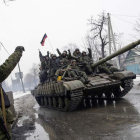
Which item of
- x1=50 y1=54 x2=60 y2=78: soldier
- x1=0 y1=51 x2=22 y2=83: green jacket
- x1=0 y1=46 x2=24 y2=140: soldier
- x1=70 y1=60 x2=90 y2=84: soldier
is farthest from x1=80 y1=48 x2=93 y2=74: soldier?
x1=0 y1=51 x2=22 y2=83: green jacket

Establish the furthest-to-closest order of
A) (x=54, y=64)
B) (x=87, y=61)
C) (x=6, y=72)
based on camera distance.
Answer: (x=54, y=64)
(x=87, y=61)
(x=6, y=72)

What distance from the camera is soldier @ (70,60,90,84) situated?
9359 millimetres

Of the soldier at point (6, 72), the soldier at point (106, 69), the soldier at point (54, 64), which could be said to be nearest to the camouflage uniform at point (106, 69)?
the soldier at point (106, 69)

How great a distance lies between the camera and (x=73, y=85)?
849 centimetres

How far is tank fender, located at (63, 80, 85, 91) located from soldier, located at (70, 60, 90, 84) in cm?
62

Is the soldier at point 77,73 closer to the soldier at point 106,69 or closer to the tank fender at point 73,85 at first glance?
the tank fender at point 73,85

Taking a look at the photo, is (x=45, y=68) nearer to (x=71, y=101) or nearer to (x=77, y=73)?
(x=77, y=73)

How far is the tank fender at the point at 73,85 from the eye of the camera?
837cm

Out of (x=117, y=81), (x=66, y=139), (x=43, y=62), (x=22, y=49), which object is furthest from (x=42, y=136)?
(x=43, y=62)

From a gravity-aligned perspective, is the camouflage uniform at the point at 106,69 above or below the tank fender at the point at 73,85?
above

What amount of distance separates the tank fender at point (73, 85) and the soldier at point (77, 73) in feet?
2.02

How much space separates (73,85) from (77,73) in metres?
1.50

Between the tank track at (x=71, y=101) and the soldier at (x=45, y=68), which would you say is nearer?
the tank track at (x=71, y=101)

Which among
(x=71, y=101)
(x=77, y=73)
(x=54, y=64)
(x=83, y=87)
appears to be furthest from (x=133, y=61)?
(x=71, y=101)
